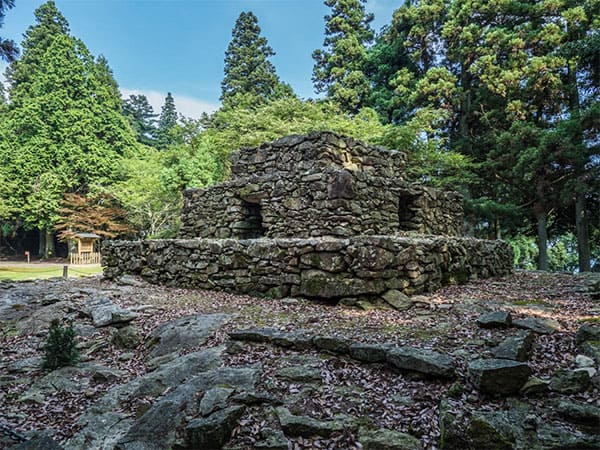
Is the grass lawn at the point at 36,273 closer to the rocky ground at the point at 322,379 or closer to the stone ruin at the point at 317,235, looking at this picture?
the stone ruin at the point at 317,235

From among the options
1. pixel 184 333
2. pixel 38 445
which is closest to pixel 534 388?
pixel 38 445

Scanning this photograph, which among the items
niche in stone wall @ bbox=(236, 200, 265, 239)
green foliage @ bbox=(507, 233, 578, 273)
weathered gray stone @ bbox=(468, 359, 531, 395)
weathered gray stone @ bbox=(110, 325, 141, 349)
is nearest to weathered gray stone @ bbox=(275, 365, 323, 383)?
weathered gray stone @ bbox=(468, 359, 531, 395)

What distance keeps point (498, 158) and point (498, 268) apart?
823cm

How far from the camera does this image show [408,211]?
8.27 m

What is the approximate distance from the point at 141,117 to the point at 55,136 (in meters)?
16.2

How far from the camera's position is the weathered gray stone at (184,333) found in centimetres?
362

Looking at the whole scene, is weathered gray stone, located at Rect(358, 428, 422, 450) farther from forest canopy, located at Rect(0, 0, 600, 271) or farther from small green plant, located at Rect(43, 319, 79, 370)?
forest canopy, located at Rect(0, 0, 600, 271)

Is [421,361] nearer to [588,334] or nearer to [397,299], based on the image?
[588,334]

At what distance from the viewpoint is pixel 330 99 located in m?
18.2

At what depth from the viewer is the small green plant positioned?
133 inches

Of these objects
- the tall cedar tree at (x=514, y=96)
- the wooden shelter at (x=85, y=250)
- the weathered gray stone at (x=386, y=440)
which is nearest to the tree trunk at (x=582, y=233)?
the tall cedar tree at (x=514, y=96)

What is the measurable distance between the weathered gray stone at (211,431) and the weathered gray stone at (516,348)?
1.97m

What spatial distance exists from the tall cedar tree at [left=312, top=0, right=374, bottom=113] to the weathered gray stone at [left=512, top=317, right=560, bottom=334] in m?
16.2

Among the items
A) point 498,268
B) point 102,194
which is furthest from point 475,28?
point 102,194
